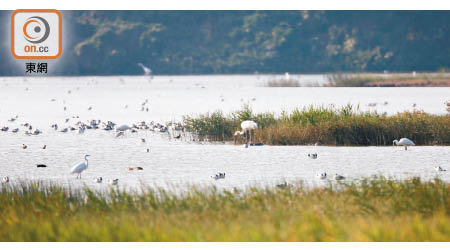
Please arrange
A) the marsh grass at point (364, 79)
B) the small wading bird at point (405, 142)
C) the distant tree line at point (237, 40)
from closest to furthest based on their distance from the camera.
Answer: the small wading bird at point (405, 142), the marsh grass at point (364, 79), the distant tree line at point (237, 40)

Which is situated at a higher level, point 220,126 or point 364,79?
point 364,79

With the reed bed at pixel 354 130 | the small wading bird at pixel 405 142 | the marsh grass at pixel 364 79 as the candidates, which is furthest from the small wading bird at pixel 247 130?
the marsh grass at pixel 364 79

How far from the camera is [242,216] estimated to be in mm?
9641

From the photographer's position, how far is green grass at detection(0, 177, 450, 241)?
8664 millimetres

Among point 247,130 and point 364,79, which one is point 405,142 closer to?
point 247,130

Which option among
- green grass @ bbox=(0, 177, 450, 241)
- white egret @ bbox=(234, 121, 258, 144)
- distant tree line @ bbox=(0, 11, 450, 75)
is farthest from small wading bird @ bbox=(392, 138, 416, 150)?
distant tree line @ bbox=(0, 11, 450, 75)

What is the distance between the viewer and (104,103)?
48000mm

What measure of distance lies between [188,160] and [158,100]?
108 feet

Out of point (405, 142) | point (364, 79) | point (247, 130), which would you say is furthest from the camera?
point (364, 79)

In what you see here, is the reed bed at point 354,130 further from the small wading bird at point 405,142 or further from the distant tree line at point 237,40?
the distant tree line at point 237,40

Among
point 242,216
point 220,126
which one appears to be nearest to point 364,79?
point 220,126

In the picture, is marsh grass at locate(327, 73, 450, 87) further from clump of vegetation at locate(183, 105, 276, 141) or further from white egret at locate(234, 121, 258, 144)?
white egret at locate(234, 121, 258, 144)

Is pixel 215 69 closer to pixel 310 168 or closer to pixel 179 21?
pixel 179 21

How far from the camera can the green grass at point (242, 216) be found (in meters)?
8.66
